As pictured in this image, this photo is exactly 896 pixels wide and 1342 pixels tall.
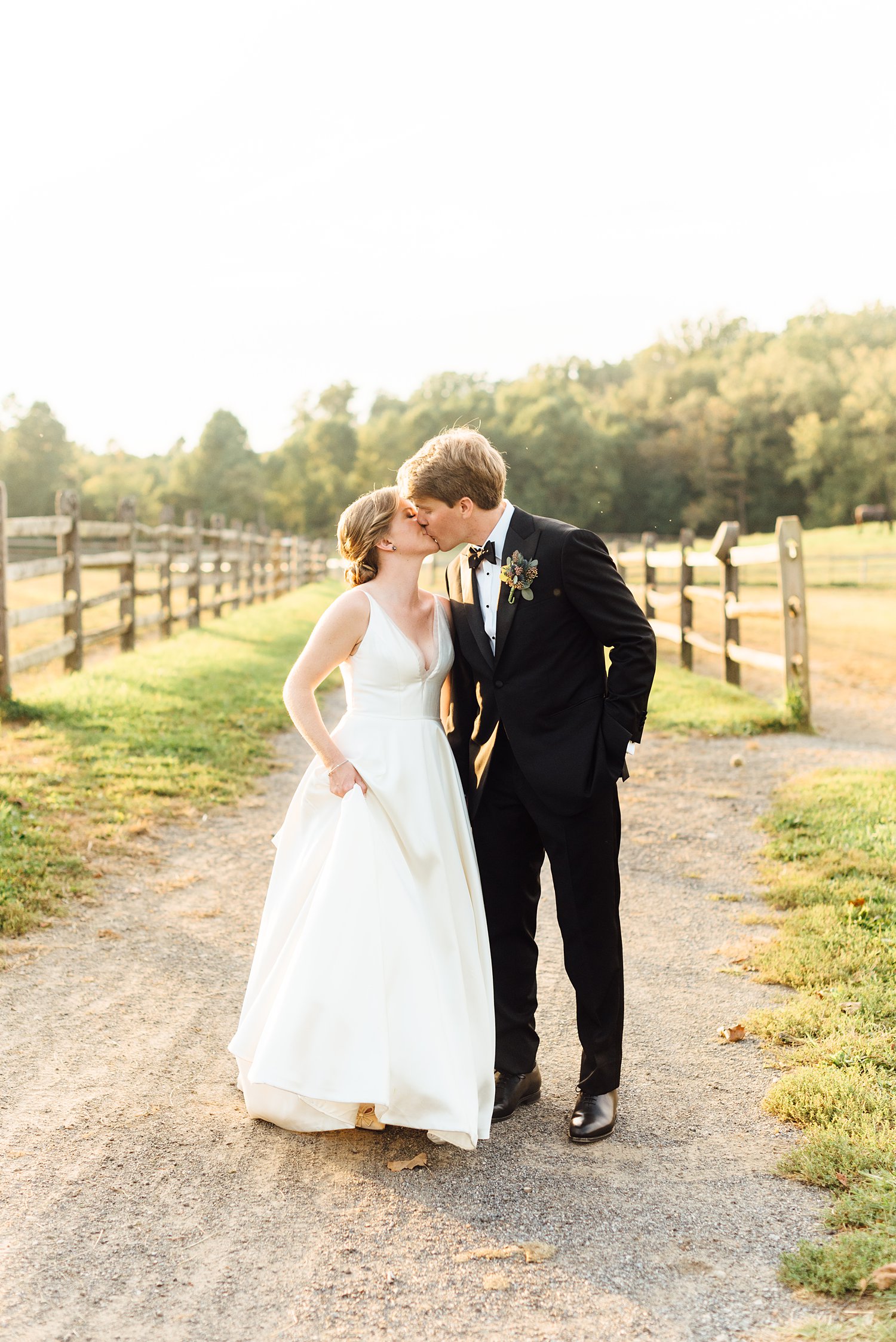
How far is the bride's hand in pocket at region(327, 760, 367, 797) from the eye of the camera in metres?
3.21

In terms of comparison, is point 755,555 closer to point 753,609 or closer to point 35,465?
point 753,609

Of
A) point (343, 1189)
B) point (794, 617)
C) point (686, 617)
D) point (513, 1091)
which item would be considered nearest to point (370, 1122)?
point (343, 1189)

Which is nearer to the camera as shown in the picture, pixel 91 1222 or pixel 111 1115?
pixel 91 1222

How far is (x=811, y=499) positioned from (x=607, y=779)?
69.7 meters

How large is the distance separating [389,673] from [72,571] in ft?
28.5

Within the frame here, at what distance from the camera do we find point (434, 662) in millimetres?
3385

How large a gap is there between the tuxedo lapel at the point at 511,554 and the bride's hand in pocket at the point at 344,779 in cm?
52

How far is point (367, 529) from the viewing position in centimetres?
329

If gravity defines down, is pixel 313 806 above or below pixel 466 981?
above

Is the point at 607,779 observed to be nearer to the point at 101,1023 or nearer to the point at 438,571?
the point at 101,1023

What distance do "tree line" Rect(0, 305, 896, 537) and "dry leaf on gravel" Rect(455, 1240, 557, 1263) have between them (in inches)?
2205

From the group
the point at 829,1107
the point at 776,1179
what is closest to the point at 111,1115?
the point at 776,1179

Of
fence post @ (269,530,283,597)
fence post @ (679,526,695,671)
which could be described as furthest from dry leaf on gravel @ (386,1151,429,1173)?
fence post @ (269,530,283,597)

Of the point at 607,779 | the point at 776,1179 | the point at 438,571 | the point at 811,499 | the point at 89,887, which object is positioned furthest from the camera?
the point at 811,499
